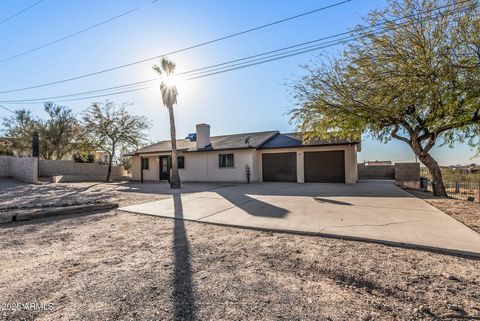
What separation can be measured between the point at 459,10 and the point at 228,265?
880 centimetres

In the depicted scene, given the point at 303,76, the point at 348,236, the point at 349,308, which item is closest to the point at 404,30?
the point at 303,76

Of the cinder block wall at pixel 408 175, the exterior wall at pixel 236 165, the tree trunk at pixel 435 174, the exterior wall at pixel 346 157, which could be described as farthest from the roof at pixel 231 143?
the tree trunk at pixel 435 174

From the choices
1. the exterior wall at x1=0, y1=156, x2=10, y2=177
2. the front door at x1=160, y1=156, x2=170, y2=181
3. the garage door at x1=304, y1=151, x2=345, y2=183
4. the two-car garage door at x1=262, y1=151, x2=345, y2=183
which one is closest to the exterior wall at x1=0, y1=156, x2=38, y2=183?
the exterior wall at x1=0, y1=156, x2=10, y2=177

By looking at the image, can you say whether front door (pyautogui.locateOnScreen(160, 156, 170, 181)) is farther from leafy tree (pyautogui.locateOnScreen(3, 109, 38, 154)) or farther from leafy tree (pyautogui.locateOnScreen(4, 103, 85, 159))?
leafy tree (pyautogui.locateOnScreen(3, 109, 38, 154))

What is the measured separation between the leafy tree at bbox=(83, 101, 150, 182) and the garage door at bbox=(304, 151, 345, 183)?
14330mm

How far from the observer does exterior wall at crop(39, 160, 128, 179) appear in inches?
808

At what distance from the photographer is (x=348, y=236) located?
4.37 metres

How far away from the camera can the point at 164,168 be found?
68.0ft

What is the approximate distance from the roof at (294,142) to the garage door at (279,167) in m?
0.68

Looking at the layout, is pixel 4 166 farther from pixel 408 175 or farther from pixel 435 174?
pixel 408 175

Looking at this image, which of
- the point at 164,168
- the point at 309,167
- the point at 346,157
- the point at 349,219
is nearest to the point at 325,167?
the point at 309,167

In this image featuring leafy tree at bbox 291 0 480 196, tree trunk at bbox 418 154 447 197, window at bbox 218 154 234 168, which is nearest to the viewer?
leafy tree at bbox 291 0 480 196

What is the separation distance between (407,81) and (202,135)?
14818mm

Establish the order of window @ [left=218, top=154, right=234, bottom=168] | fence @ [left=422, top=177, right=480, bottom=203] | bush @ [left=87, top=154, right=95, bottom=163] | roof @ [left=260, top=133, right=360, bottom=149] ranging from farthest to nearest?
bush @ [left=87, top=154, right=95, bottom=163], window @ [left=218, top=154, right=234, bottom=168], roof @ [left=260, top=133, right=360, bottom=149], fence @ [left=422, top=177, right=480, bottom=203]
